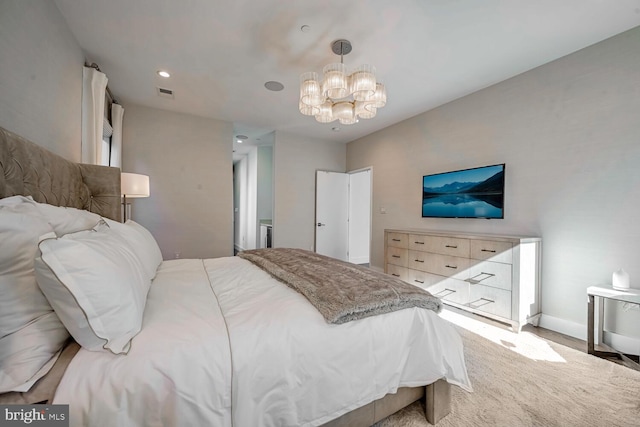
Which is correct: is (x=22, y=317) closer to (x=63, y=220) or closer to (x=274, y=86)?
(x=63, y=220)

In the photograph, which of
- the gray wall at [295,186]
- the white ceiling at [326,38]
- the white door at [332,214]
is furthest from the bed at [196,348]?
the white door at [332,214]

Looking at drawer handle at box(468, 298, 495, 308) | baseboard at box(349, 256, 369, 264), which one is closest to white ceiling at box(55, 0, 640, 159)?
drawer handle at box(468, 298, 495, 308)

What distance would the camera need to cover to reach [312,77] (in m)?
2.21

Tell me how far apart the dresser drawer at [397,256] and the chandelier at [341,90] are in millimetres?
2003

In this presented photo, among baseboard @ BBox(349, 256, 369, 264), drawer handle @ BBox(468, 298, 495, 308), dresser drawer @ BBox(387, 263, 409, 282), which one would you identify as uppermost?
dresser drawer @ BBox(387, 263, 409, 282)

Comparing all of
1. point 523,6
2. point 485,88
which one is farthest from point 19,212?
point 485,88

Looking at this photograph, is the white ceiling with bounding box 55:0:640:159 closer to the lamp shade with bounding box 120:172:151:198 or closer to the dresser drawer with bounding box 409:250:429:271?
the lamp shade with bounding box 120:172:151:198

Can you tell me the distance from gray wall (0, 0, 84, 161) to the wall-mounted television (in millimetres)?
4105

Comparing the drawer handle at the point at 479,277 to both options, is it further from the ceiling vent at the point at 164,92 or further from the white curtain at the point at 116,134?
the white curtain at the point at 116,134

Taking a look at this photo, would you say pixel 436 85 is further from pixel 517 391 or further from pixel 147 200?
pixel 147 200

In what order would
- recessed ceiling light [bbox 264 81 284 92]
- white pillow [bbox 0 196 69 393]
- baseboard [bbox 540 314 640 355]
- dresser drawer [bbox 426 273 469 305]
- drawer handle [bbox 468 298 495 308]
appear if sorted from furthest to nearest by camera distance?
1. recessed ceiling light [bbox 264 81 284 92]
2. dresser drawer [bbox 426 273 469 305]
3. drawer handle [bbox 468 298 495 308]
4. baseboard [bbox 540 314 640 355]
5. white pillow [bbox 0 196 69 393]

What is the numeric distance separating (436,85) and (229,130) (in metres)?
3.34

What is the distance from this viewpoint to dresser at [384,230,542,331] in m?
2.43

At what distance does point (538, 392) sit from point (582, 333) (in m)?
1.25
